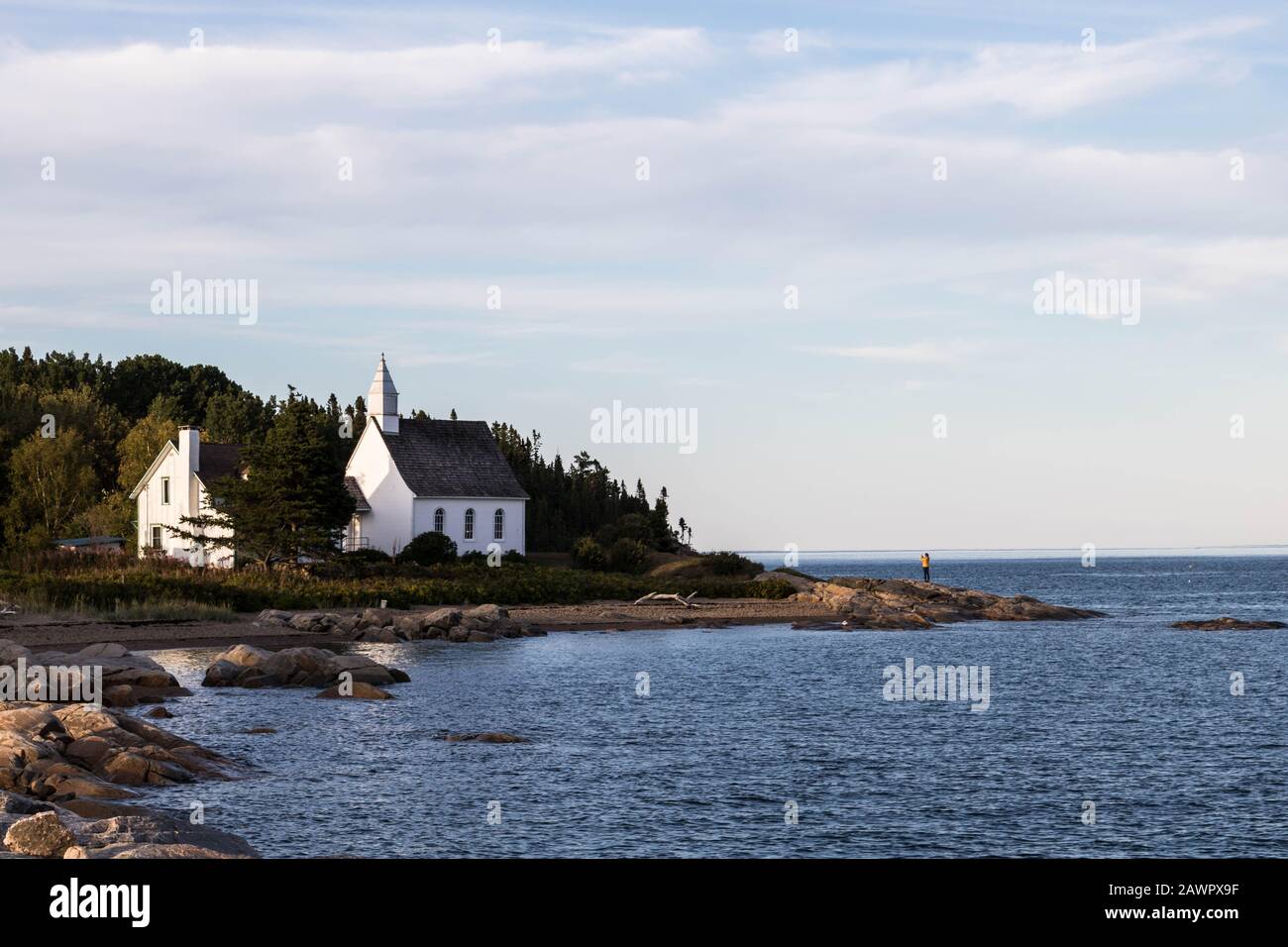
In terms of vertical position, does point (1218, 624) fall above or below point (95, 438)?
below

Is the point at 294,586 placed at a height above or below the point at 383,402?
below

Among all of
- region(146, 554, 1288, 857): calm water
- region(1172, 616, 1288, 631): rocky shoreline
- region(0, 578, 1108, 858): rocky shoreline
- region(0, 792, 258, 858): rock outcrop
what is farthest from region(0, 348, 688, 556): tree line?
region(0, 792, 258, 858): rock outcrop

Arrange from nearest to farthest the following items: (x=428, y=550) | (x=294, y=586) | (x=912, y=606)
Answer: (x=294, y=586) → (x=428, y=550) → (x=912, y=606)

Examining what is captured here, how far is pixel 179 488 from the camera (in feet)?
233

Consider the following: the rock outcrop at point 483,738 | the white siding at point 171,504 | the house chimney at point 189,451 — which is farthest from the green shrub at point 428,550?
the rock outcrop at point 483,738

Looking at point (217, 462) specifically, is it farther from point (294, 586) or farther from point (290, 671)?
point (290, 671)

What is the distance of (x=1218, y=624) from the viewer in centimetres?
6656

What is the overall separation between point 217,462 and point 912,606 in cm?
3864

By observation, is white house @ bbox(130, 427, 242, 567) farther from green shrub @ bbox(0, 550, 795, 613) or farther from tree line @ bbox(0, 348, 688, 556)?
green shrub @ bbox(0, 550, 795, 613)

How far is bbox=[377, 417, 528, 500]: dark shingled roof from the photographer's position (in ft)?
236

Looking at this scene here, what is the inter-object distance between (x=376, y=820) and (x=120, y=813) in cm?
364

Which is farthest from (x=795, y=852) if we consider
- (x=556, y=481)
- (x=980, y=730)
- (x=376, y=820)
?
(x=556, y=481)

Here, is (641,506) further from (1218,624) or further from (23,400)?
A: (23,400)

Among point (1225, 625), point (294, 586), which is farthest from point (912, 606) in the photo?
point (294, 586)
